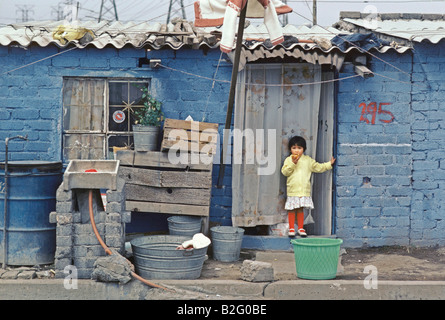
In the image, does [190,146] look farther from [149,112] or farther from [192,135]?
[149,112]

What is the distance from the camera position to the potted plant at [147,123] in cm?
847

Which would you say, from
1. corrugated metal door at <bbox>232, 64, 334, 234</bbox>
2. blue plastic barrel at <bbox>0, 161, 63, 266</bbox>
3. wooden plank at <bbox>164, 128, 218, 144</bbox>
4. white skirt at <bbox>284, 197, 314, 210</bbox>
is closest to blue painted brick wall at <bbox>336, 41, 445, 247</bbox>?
corrugated metal door at <bbox>232, 64, 334, 234</bbox>

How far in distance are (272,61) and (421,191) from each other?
3.01 meters

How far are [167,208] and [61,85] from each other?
2.43 metres

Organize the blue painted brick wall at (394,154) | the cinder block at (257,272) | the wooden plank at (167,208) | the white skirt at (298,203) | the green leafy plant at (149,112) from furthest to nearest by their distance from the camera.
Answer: the blue painted brick wall at (394,154), the white skirt at (298,203), the green leafy plant at (149,112), the wooden plank at (167,208), the cinder block at (257,272)

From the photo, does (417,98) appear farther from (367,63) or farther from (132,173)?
(132,173)

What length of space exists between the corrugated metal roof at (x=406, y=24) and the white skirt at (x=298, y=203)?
2.80 metres

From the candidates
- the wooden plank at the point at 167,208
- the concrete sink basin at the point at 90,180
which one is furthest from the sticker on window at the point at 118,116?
the concrete sink basin at the point at 90,180

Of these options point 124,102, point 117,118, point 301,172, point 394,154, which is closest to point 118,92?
point 124,102

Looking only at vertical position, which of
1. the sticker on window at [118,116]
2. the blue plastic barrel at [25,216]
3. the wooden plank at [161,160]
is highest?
the sticker on window at [118,116]

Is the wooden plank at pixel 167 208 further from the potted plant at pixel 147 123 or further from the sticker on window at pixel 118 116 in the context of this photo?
the sticker on window at pixel 118 116

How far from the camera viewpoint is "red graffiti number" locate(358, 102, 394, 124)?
8992 millimetres

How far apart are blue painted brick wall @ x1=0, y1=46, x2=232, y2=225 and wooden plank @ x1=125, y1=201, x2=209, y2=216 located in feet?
4.48

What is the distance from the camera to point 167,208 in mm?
8398
